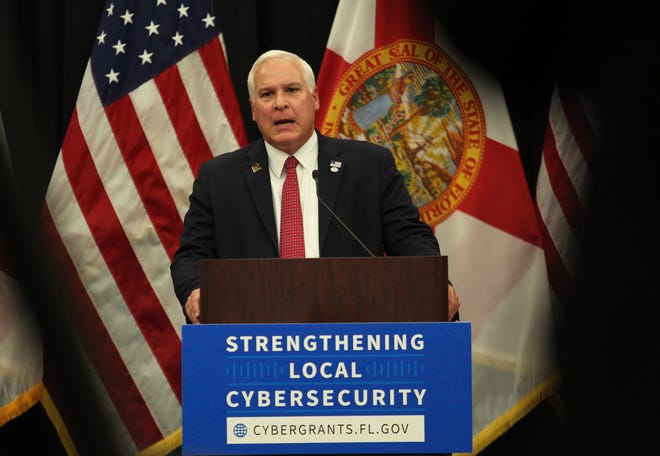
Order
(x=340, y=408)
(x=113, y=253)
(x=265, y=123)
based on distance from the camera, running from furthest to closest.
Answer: (x=113, y=253), (x=265, y=123), (x=340, y=408)

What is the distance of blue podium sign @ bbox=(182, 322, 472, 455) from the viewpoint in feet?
5.71

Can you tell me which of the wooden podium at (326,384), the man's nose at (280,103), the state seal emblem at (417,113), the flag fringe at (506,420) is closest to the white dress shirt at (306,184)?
the man's nose at (280,103)

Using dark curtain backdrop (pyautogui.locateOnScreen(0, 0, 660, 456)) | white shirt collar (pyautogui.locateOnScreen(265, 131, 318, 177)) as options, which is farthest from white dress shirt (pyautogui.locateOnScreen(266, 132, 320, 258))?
dark curtain backdrop (pyautogui.locateOnScreen(0, 0, 660, 456))

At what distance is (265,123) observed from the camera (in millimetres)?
2561

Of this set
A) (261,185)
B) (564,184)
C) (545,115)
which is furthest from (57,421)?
(545,115)

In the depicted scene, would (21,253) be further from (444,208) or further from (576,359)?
(576,359)

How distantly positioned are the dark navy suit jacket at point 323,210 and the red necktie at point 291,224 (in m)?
0.03

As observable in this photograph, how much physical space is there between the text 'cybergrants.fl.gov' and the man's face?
1.04 meters

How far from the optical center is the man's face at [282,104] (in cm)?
254

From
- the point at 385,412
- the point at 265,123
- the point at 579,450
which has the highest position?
the point at 265,123

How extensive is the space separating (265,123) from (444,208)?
120 centimetres

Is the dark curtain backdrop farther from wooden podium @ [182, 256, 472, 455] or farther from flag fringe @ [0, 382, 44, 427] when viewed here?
wooden podium @ [182, 256, 472, 455]

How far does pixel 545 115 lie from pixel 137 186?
1826 millimetres

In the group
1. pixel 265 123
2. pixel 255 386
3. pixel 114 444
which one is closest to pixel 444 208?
pixel 265 123
